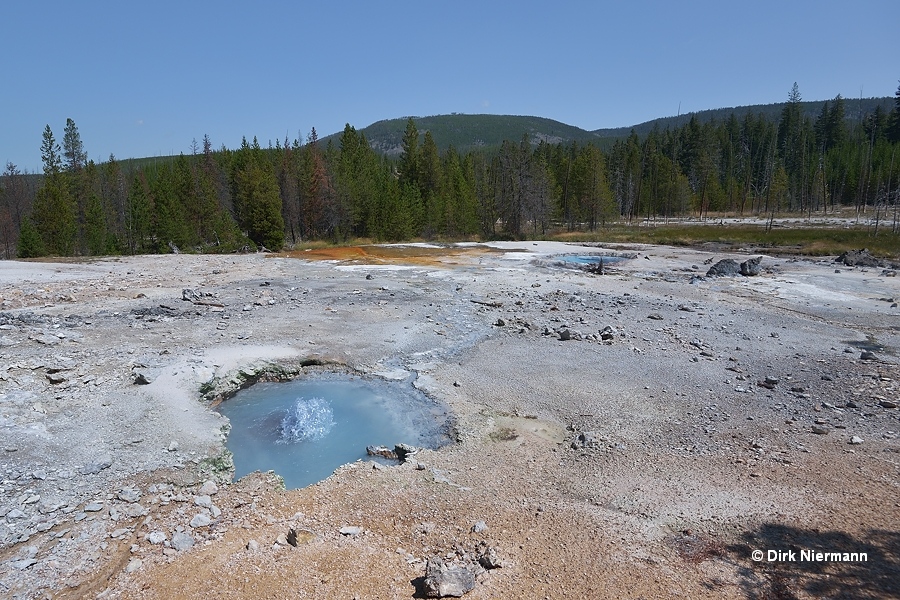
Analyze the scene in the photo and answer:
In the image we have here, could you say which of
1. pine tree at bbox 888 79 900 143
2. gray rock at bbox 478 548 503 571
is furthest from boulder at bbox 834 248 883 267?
pine tree at bbox 888 79 900 143

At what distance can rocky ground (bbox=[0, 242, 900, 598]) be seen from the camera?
16.9 ft

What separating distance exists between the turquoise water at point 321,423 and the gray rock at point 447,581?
297 centimetres

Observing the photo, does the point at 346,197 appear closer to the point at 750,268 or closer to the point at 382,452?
the point at 750,268

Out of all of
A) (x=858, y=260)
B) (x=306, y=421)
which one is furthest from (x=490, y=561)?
(x=858, y=260)

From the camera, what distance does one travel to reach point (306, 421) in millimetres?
9320

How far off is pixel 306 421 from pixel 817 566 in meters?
7.66

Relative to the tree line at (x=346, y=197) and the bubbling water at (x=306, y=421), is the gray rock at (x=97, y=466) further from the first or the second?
the tree line at (x=346, y=197)

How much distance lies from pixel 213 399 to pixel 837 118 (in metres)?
117

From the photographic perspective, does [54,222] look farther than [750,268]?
Yes

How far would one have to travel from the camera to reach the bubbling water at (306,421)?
8.79 m

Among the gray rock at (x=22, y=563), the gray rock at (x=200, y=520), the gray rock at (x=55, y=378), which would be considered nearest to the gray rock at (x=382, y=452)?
the gray rock at (x=200, y=520)

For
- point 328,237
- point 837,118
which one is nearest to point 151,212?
point 328,237

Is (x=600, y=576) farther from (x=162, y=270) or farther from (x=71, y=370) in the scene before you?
(x=162, y=270)

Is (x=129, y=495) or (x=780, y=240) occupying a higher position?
(x=780, y=240)
